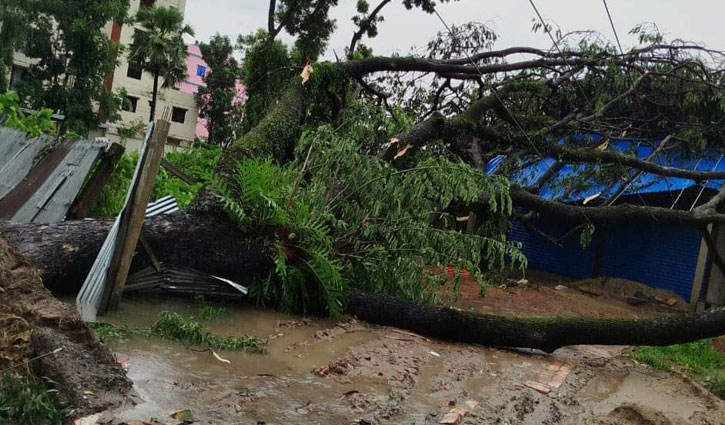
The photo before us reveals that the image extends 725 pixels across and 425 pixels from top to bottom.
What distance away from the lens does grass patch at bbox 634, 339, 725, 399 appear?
5.92 meters

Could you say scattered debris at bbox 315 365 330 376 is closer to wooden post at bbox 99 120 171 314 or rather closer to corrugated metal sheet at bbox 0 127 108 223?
wooden post at bbox 99 120 171 314

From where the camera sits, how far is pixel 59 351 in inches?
114

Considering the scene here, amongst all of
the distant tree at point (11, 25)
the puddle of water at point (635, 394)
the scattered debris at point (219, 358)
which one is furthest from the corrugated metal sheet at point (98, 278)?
the distant tree at point (11, 25)

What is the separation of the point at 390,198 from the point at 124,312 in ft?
8.44

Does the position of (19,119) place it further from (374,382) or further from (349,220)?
(374,382)

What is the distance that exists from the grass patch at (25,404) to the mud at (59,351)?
8 centimetres

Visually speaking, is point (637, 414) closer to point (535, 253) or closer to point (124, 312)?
point (124, 312)

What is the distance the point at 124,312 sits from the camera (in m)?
4.80

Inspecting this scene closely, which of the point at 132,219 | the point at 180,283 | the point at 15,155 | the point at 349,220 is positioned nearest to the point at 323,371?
the point at 132,219

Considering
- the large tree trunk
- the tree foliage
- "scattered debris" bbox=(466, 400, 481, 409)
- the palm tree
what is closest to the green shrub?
the large tree trunk

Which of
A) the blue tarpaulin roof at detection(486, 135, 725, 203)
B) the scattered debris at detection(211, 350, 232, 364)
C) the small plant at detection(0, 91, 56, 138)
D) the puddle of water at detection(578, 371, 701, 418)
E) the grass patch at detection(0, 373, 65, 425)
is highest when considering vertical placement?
the blue tarpaulin roof at detection(486, 135, 725, 203)

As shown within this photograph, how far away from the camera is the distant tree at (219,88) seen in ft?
104

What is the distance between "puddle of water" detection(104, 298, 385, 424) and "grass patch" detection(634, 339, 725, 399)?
10.1 feet

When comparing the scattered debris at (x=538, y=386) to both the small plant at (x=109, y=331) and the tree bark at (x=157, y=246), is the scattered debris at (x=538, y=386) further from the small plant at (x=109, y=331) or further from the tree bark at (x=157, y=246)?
the small plant at (x=109, y=331)
